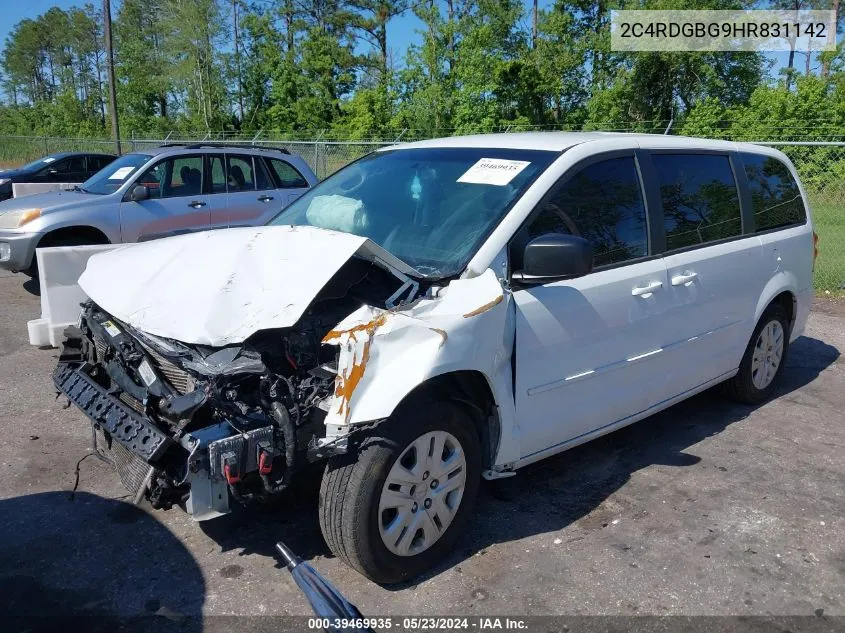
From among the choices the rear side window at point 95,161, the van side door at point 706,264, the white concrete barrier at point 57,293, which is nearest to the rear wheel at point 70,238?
the white concrete barrier at point 57,293

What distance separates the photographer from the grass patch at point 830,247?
31.7ft

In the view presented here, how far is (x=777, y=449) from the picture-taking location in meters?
4.63

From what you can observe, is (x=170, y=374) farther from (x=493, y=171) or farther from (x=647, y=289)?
(x=647, y=289)

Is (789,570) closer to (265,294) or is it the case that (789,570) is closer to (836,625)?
(836,625)

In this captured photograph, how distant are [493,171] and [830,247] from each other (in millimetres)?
10857

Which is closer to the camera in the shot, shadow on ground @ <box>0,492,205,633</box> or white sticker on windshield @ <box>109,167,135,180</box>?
shadow on ground @ <box>0,492,205,633</box>

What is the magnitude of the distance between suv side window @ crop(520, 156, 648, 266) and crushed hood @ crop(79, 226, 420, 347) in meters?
0.87

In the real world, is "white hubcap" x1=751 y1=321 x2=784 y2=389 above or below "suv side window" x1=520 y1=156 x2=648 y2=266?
below

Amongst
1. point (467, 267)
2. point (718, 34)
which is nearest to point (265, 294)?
point (467, 267)

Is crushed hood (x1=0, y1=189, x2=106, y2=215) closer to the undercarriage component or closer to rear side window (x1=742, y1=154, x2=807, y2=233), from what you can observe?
the undercarriage component

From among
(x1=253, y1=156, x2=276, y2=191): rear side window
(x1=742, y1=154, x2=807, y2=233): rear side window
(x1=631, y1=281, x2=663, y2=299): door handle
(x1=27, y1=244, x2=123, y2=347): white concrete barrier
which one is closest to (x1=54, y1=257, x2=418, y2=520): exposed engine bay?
(x1=631, y1=281, x2=663, y2=299): door handle

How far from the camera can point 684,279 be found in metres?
4.11

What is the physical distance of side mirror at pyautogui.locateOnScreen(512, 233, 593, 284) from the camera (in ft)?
10.4

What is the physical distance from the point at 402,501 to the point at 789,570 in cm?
184
